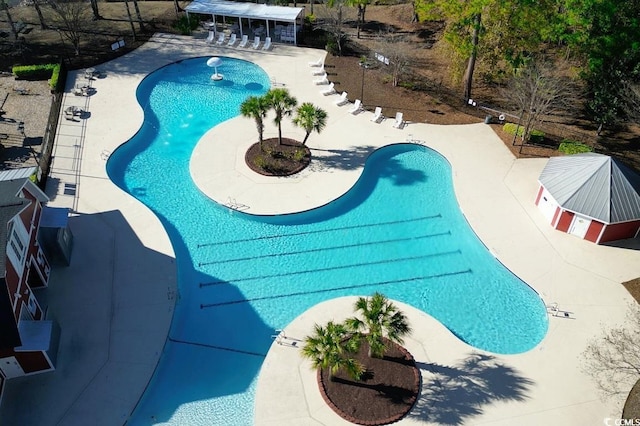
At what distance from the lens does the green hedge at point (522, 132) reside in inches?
1302

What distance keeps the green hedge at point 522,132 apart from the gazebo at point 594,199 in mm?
5667

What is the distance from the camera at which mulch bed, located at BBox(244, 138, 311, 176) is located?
3084 cm

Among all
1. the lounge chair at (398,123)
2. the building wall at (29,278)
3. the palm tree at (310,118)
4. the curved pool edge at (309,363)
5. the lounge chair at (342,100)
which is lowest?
the curved pool edge at (309,363)

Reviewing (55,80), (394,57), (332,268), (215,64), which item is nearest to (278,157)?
(332,268)

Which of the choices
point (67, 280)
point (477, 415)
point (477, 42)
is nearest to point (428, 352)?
point (477, 415)

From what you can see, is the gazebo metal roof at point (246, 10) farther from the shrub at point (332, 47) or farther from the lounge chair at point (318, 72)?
the lounge chair at point (318, 72)

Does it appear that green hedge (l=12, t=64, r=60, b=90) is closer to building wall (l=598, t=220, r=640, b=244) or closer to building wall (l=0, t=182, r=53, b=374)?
building wall (l=0, t=182, r=53, b=374)

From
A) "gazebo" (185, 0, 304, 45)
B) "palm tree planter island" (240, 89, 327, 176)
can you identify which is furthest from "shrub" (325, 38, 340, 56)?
"palm tree planter island" (240, 89, 327, 176)

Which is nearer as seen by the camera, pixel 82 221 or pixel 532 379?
pixel 532 379

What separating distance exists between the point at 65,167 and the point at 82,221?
5816 mm

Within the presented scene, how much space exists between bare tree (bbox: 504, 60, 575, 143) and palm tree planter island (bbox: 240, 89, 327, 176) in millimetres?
12808

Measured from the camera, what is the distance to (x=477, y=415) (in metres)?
19.2

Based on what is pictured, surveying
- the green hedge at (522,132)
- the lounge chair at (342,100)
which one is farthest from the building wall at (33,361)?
the green hedge at (522,132)

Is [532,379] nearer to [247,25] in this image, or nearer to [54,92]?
[54,92]
